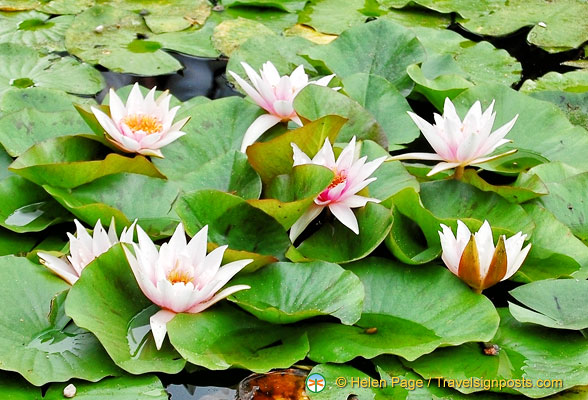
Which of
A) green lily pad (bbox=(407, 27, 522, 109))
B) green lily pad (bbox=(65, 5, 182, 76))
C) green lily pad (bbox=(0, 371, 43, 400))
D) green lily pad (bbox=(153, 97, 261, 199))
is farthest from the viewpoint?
green lily pad (bbox=(65, 5, 182, 76))

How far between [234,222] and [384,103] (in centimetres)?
105

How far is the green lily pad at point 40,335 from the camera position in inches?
76.1

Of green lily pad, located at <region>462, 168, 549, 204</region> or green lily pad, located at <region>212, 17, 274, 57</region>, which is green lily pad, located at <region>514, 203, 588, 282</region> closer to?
green lily pad, located at <region>462, 168, 549, 204</region>

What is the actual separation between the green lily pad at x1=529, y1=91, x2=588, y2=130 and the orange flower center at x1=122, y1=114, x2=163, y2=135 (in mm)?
1745

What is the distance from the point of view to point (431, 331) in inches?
82.1

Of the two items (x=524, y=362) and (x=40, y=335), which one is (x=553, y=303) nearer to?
(x=524, y=362)

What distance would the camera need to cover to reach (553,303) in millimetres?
2178

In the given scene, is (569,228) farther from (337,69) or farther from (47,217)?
(47,217)

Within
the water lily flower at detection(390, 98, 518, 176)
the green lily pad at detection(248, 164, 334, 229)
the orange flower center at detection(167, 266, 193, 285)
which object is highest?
the water lily flower at detection(390, 98, 518, 176)

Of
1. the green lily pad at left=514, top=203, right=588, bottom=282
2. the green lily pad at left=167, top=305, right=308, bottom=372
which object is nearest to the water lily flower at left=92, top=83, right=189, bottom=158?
the green lily pad at left=167, top=305, right=308, bottom=372

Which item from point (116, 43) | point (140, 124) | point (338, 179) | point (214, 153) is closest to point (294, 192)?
point (338, 179)

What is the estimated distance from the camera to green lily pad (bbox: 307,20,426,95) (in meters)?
3.36

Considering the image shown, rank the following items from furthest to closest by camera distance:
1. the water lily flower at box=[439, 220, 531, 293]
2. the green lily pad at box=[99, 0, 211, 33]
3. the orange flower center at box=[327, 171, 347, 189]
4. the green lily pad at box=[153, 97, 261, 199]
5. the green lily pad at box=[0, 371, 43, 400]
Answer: the green lily pad at box=[99, 0, 211, 33] → the green lily pad at box=[153, 97, 261, 199] → the orange flower center at box=[327, 171, 347, 189] → the water lily flower at box=[439, 220, 531, 293] → the green lily pad at box=[0, 371, 43, 400]

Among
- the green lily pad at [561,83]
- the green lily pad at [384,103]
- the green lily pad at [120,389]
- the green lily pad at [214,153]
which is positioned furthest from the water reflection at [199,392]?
the green lily pad at [561,83]
